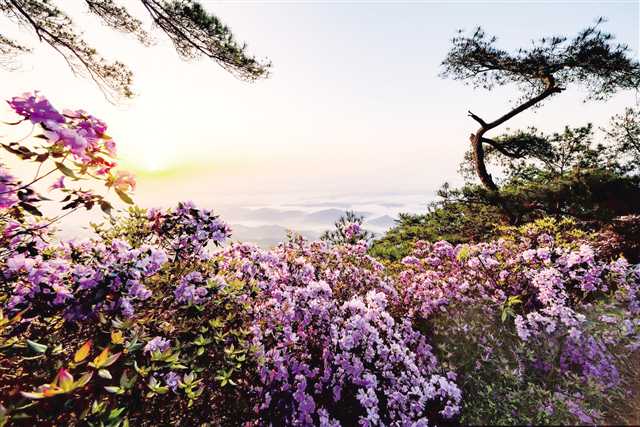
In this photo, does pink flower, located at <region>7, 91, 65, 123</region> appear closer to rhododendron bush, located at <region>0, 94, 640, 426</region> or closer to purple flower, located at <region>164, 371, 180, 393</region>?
rhododendron bush, located at <region>0, 94, 640, 426</region>

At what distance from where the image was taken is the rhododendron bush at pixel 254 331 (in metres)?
1.84

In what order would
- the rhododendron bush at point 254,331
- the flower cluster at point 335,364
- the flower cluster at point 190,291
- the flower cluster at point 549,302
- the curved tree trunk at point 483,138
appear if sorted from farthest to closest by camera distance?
the curved tree trunk at point 483,138, the flower cluster at point 549,302, the flower cluster at point 335,364, the flower cluster at point 190,291, the rhododendron bush at point 254,331

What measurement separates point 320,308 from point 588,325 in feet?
7.93

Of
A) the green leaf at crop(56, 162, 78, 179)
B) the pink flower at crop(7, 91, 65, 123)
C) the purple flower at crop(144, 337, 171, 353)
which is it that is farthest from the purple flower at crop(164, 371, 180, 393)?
the pink flower at crop(7, 91, 65, 123)

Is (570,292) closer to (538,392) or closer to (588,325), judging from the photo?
(588,325)

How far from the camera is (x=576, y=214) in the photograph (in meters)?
6.75

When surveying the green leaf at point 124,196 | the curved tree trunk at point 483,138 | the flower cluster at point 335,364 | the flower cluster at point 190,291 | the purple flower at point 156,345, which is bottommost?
the flower cluster at point 335,364

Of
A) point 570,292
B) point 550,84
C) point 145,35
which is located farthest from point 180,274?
point 550,84

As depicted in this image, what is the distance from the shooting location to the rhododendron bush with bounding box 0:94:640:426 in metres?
1.84

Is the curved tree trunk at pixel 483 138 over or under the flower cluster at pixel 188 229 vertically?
over

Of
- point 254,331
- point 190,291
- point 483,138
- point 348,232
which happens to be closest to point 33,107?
point 190,291

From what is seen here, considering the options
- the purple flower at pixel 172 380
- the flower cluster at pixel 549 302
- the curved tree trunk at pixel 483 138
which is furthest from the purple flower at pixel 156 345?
the curved tree trunk at pixel 483 138

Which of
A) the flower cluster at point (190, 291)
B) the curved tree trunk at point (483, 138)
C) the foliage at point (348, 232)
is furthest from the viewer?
the curved tree trunk at point (483, 138)

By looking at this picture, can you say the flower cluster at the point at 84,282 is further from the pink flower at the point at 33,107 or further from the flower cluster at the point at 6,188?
the pink flower at the point at 33,107
